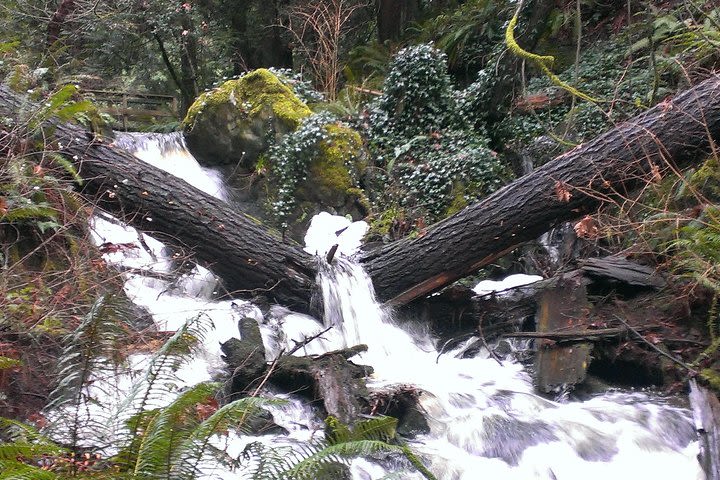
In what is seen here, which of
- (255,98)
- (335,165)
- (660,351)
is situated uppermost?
(255,98)

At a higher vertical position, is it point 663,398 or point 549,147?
point 549,147

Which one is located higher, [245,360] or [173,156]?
[173,156]

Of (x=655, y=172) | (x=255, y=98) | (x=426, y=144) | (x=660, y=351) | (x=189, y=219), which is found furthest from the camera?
(x=255, y=98)

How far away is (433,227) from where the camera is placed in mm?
7164

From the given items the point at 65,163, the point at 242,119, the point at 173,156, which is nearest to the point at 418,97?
the point at 242,119

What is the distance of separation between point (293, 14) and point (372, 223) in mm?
7775

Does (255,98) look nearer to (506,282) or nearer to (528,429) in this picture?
(506,282)

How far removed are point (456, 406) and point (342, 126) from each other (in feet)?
19.5

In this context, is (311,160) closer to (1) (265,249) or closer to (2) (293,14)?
(1) (265,249)

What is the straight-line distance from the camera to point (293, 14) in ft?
49.8

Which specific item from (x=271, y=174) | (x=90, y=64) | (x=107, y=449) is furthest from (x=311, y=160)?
(x=90, y=64)

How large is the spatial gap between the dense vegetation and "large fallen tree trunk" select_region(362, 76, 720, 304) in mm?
298

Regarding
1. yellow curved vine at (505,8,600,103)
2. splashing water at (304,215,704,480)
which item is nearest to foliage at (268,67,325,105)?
yellow curved vine at (505,8,600,103)

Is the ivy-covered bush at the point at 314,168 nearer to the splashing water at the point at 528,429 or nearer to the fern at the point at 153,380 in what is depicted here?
the splashing water at the point at 528,429
